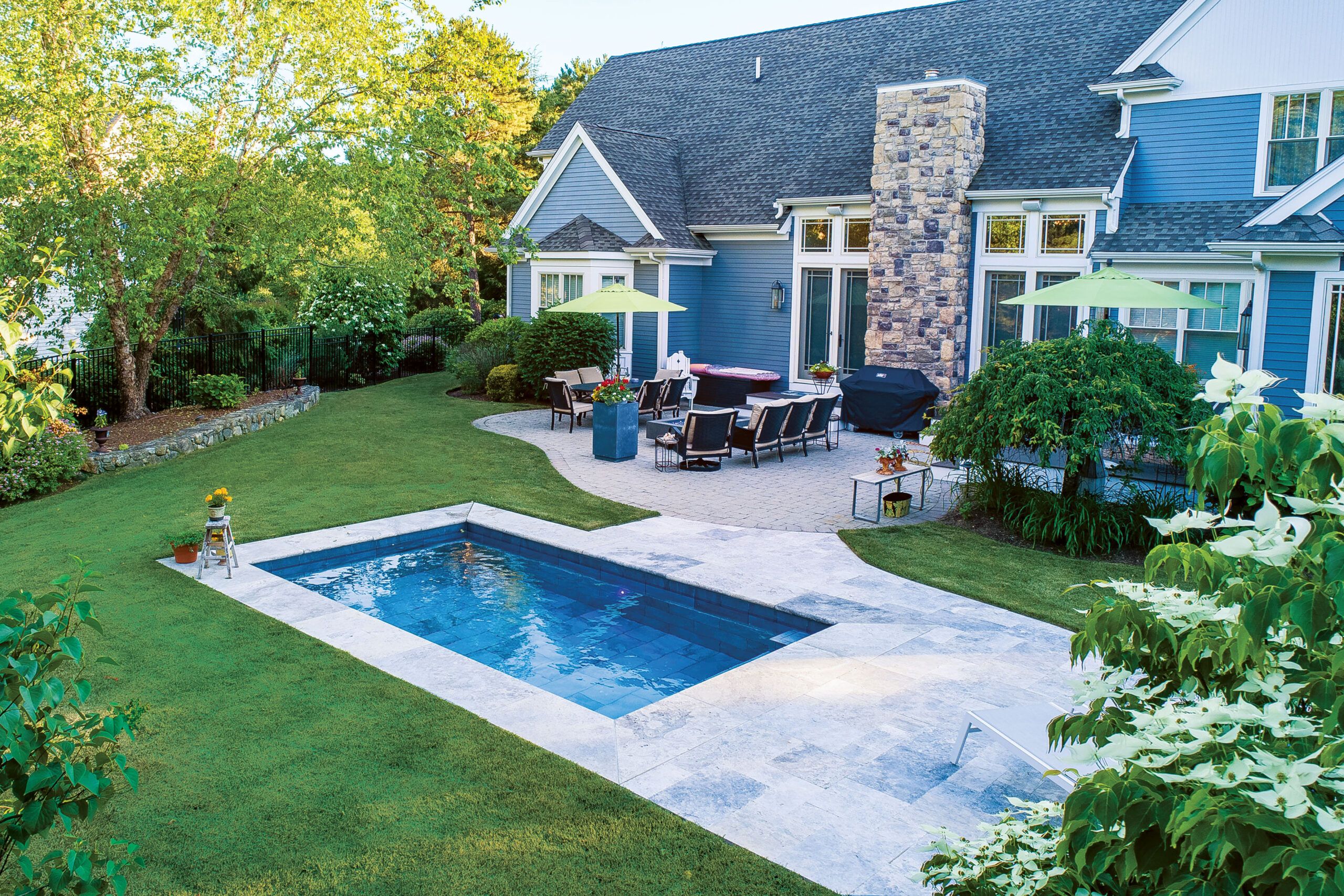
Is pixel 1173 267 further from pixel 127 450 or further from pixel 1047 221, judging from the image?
pixel 127 450

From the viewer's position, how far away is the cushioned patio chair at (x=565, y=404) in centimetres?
1914

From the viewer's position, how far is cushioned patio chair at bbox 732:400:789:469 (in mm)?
16156

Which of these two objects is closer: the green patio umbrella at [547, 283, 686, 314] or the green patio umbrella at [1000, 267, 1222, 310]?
the green patio umbrella at [1000, 267, 1222, 310]

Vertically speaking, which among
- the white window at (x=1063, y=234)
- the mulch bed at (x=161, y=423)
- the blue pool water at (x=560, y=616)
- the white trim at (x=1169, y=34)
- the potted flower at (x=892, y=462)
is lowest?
the blue pool water at (x=560, y=616)

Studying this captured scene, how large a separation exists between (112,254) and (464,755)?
44.3 ft

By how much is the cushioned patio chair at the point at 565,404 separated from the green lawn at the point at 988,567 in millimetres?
8141

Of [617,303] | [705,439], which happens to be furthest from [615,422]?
[617,303]

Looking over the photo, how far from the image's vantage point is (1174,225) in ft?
55.1

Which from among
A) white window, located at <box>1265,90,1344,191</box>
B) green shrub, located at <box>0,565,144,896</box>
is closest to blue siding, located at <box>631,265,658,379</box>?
white window, located at <box>1265,90,1344,191</box>

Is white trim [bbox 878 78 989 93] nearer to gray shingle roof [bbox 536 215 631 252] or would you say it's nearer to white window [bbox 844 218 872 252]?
white window [bbox 844 218 872 252]

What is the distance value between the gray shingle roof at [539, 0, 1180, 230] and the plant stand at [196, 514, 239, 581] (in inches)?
564

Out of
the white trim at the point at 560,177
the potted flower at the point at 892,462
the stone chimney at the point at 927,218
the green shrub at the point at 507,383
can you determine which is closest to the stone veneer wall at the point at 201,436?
the green shrub at the point at 507,383

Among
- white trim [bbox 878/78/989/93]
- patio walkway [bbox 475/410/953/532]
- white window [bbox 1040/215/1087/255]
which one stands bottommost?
patio walkway [bbox 475/410/953/532]

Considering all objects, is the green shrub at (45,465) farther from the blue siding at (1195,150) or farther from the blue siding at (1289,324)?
the blue siding at (1195,150)
